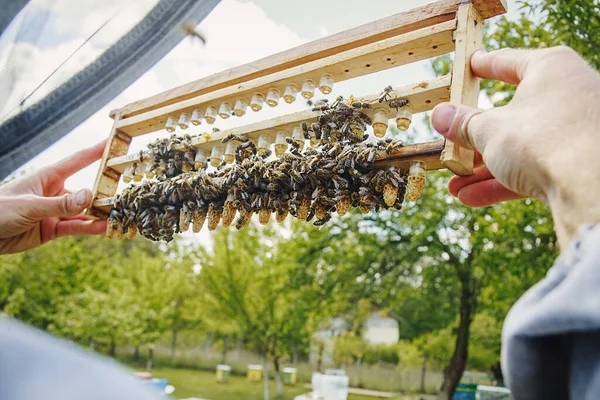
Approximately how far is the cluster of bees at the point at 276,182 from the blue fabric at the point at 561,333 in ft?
3.38

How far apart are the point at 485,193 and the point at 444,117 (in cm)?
52

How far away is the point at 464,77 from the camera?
161 cm

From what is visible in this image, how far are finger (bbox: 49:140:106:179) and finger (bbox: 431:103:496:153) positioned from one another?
263 cm

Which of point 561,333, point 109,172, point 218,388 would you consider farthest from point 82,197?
point 218,388

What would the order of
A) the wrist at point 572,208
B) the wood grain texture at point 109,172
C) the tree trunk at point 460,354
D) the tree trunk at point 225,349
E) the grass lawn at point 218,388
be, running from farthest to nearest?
1. the tree trunk at point 225,349
2. the grass lawn at point 218,388
3. the tree trunk at point 460,354
4. the wood grain texture at point 109,172
5. the wrist at point 572,208

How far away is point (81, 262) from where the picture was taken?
73.5 feet

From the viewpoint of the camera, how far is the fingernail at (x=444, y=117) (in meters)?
1.40

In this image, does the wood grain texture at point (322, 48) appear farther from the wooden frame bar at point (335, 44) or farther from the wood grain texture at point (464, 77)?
the wood grain texture at point (464, 77)

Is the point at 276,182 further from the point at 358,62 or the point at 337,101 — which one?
the point at 358,62

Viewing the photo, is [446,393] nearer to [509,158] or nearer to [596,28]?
[596,28]

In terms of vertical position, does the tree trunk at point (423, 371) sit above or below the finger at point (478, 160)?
below

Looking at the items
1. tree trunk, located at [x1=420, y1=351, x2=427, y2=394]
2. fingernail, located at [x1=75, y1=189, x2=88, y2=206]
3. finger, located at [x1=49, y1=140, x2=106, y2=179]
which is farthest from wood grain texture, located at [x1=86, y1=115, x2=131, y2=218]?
tree trunk, located at [x1=420, y1=351, x2=427, y2=394]

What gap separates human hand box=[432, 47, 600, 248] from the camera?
0.86 metres

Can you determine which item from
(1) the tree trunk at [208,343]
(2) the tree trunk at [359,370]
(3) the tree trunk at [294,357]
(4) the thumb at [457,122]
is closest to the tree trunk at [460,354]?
(4) the thumb at [457,122]
